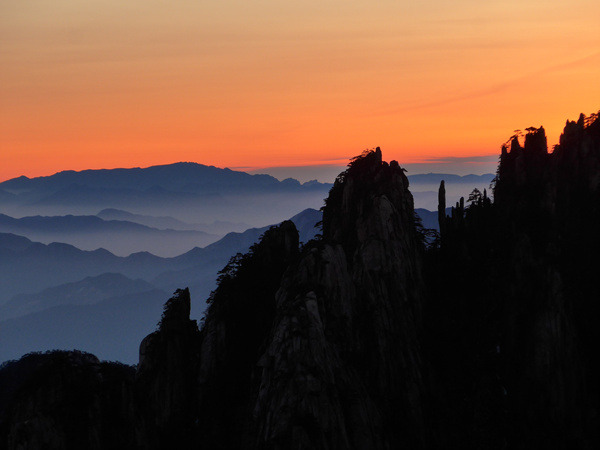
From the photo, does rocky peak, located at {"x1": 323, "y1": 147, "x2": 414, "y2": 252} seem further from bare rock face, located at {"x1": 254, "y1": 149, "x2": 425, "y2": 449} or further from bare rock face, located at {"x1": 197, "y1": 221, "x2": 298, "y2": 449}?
bare rock face, located at {"x1": 197, "y1": 221, "x2": 298, "y2": 449}

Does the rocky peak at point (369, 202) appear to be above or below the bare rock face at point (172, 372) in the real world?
above

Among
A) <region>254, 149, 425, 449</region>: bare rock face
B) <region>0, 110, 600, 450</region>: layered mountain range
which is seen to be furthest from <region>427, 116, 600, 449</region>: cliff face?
<region>254, 149, 425, 449</region>: bare rock face

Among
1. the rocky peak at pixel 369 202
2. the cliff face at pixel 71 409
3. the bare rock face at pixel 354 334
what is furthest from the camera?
the rocky peak at pixel 369 202

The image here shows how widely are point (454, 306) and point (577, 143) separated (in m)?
29.2

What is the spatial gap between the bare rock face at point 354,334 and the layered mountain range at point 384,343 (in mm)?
165

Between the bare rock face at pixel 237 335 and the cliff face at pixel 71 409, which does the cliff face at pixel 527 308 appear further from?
the cliff face at pixel 71 409

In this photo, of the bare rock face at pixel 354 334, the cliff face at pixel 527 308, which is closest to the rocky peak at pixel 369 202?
the bare rock face at pixel 354 334

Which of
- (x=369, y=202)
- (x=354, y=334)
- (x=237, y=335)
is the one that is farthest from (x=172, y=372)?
(x=369, y=202)

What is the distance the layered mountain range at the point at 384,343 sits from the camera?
63594 millimetres

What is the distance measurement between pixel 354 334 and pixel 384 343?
3.15m

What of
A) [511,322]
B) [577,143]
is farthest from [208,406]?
[577,143]

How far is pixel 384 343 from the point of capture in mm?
75750

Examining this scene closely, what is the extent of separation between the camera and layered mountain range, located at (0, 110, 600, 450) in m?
63.6

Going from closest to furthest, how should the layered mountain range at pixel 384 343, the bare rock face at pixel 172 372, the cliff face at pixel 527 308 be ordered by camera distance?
the layered mountain range at pixel 384 343
the cliff face at pixel 527 308
the bare rock face at pixel 172 372
